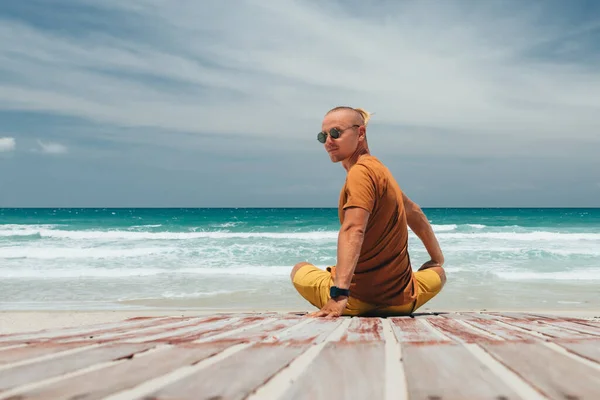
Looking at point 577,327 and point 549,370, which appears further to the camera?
point 577,327

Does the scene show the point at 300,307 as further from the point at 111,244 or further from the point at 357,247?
the point at 111,244

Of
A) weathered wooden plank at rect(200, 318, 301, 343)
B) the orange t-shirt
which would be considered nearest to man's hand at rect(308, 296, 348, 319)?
weathered wooden plank at rect(200, 318, 301, 343)

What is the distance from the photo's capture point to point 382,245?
309 cm

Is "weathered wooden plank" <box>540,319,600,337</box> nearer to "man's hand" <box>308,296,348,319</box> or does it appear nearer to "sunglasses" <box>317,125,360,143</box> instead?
"man's hand" <box>308,296,348,319</box>

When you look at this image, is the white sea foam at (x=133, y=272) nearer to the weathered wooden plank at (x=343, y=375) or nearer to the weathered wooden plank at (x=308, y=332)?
the weathered wooden plank at (x=308, y=332)

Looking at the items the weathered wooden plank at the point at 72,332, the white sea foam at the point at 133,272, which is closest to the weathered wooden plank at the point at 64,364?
the weathered wooden plank at the point at 72,332

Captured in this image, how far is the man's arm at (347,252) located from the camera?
274 centimetres

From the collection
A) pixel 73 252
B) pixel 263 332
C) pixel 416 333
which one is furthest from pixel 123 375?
pixel 73 252

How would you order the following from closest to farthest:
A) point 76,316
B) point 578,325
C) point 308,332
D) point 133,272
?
point 308,332 → point 578,325 → point 76,316 → point 133,272

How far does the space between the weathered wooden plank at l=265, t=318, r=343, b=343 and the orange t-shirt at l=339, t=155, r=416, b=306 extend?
0.75m

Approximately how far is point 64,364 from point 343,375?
81cm

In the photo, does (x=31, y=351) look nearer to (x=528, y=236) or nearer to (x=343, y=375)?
(x=343, y=375)

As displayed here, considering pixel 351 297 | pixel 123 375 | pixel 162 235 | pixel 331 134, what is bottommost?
pixel 162 235

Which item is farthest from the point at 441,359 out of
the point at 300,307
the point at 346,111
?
the point at 300,307
